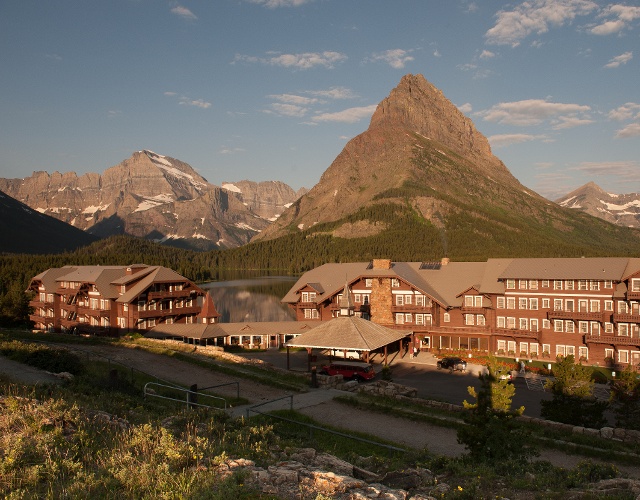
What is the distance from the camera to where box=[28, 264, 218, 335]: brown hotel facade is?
73188 millimetres

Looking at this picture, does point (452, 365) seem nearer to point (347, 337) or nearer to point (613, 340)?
point (347, 337)

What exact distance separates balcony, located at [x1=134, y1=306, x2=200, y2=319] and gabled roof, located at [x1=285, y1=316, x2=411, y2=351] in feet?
111

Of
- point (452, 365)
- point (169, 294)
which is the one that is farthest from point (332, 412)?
point (169, 294)

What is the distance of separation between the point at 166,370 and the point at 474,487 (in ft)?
107

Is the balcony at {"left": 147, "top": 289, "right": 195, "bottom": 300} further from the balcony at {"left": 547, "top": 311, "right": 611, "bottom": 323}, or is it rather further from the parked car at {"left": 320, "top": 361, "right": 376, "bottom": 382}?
the balcony at {"left": 547, "top": 311, "right": 611, "bottom": 323}

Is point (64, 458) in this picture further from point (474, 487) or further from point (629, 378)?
point (629, 378)

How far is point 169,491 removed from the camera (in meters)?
10.9

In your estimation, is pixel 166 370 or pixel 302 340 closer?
pixel 166 370

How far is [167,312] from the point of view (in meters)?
75.4

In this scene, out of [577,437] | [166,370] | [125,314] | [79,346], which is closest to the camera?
[577,437]

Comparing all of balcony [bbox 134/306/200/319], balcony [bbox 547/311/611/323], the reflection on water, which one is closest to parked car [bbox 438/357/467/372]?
balcony [bbox 547/311/611/323]

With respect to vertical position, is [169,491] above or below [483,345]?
above

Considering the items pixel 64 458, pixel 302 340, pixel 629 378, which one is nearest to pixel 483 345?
pixel 302 340

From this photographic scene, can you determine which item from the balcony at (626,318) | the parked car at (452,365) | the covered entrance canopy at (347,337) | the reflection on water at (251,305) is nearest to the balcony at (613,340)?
the balcony at (626,318)
